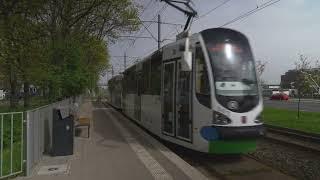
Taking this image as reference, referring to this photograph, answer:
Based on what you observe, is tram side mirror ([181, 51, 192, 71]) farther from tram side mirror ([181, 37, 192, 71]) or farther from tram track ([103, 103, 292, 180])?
tram track ([103, 103, 292, 180])

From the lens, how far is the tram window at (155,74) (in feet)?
56.3

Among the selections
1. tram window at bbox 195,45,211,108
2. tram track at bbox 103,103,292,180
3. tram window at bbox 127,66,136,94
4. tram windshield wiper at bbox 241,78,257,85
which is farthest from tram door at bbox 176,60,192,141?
tram window at bbox 127,66,136,94

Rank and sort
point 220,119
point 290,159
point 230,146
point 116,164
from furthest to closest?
point 290,159 < point 230,146 < point 220,119 < point 116,164

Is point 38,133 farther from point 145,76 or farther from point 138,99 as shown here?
point 138,99

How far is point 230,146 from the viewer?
1320 centimetres

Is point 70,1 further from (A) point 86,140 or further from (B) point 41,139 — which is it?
(B) point 41,139

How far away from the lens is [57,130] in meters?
12.9

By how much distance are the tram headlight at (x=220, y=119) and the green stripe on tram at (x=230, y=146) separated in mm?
454

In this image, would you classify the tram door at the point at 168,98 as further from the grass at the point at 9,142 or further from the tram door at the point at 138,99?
the tram door at the point at 138,99

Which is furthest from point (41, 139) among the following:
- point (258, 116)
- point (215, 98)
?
point (258, 116)

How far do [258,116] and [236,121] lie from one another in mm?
762

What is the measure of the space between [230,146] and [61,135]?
4.08 metres

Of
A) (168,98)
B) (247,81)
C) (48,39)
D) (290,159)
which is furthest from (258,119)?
(48,39)

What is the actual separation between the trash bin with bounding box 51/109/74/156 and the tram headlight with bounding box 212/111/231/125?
3.46 meters
